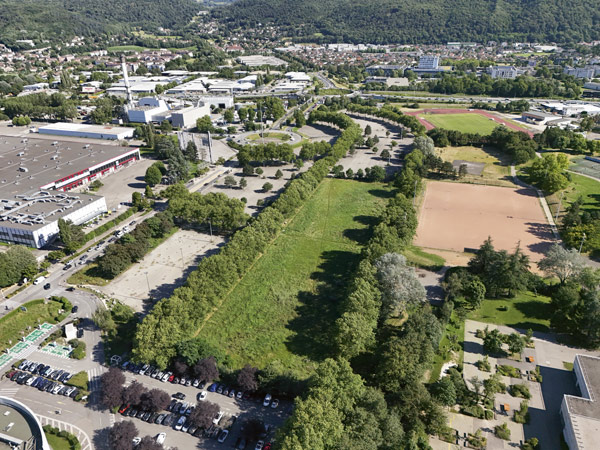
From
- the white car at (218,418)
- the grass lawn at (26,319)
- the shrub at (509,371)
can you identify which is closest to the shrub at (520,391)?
the shrub at (509,371)

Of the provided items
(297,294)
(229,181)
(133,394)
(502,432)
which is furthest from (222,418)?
(229,181)

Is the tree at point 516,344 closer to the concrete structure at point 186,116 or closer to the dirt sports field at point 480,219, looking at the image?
the dirt sports field at point 480,219

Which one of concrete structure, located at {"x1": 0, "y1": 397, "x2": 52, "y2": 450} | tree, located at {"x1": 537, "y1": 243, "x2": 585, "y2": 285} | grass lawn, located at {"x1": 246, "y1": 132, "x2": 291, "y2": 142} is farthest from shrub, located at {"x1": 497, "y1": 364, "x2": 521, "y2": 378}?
grass lawn, located at {"x1": 246, "y1": 132, "x2": 291, "y2": 142}

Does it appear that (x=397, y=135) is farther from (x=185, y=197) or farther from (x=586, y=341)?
(x=586, y=341)

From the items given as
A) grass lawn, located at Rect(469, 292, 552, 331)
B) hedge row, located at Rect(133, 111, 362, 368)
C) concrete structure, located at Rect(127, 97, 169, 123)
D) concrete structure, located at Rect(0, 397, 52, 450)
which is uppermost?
concrete structure, located at Rect(127, 97, 169, 123)

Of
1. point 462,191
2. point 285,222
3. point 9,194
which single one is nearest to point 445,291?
point 285,222

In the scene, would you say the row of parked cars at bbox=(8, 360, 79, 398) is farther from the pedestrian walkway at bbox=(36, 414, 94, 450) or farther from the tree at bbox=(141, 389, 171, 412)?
the tree at bbox=(141, 389, 171, 412)
